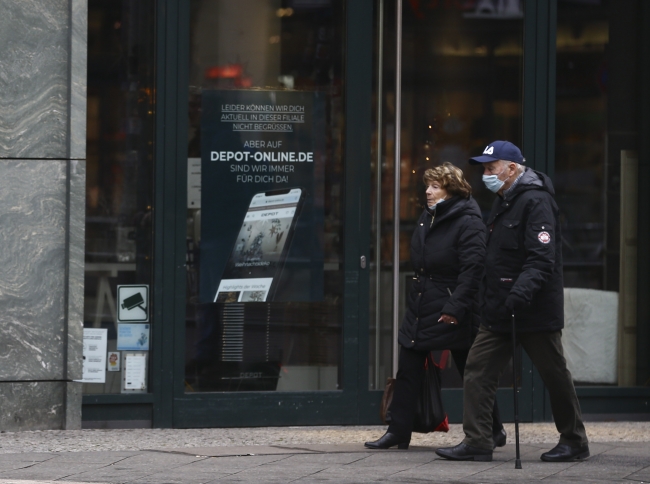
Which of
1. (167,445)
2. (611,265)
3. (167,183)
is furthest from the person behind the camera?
(611,265)

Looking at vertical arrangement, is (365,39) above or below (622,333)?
above

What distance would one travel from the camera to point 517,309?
6875 millimetres

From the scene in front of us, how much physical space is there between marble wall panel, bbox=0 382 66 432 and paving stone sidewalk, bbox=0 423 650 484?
8.0 inches

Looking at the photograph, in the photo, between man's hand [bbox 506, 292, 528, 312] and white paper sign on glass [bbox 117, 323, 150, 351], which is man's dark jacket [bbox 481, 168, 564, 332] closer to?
man's hand [bbox 506, 292, 528, 312]

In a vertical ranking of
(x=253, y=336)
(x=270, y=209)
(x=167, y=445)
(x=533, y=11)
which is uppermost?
(x=533, y=11)

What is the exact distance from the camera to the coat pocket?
697cm

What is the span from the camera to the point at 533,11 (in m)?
9.01

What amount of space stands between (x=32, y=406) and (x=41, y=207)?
1.33 m

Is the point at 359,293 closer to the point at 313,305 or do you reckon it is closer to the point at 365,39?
the point at 313,305

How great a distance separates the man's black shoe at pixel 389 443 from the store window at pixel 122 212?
6.09ft

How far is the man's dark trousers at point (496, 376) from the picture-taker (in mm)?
A: 7043

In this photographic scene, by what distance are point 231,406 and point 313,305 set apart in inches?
36.4

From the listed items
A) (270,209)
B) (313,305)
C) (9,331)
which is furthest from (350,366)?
(9,331)

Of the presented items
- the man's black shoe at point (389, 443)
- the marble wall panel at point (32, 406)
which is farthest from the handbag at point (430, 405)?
A: the marble wall panel at point (32, 406)
